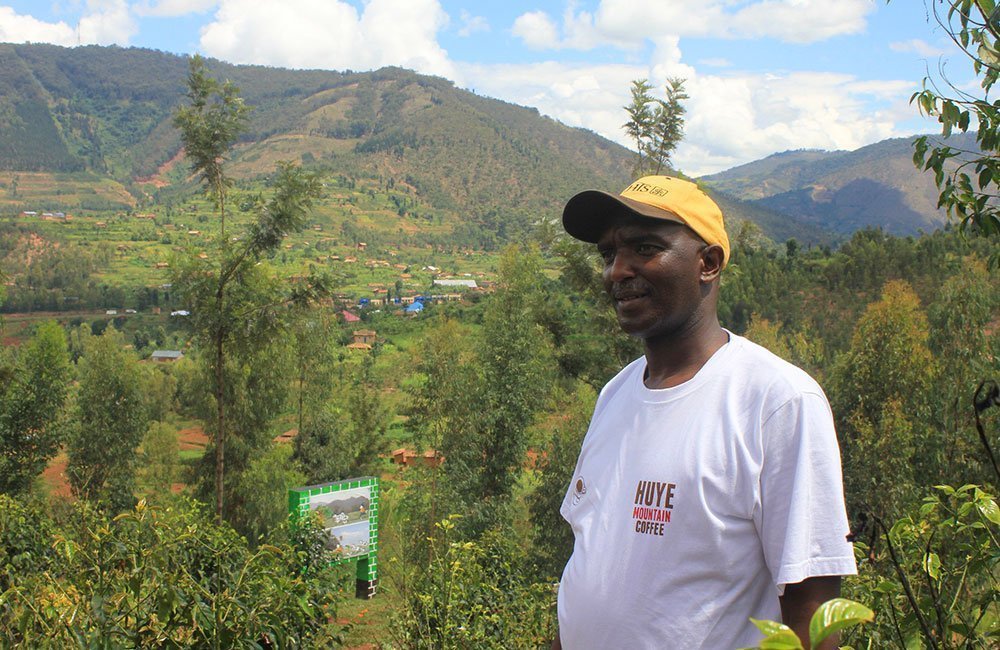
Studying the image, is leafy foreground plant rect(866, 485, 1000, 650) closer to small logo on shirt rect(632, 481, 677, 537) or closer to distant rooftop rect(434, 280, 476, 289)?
small logo on shirt rect(632, 481, 677, 537)

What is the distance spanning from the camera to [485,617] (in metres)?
3.96

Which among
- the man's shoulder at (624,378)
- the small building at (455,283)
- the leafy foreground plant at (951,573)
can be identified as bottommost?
the small building at (455,283)

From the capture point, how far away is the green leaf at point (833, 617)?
66cm

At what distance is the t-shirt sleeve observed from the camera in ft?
3.81

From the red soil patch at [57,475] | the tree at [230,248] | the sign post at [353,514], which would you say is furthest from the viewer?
the red soil patch at [57,475]

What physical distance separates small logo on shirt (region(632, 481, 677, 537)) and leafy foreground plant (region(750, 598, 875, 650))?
0.60m

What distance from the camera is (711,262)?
4.89ft

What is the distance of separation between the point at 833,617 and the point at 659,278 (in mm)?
828

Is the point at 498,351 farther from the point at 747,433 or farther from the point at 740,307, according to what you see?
the point at 740,307

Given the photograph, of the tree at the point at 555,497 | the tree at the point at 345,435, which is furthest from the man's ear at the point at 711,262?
the tree at the point at 345,435

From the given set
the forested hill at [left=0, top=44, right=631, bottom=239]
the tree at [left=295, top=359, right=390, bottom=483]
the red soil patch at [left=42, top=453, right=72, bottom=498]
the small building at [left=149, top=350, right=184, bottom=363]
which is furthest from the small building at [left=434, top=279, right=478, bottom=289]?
the tree at [left=295, top=359, right=390, bottom=483]

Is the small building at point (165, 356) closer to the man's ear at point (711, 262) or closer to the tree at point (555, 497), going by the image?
the tree at point (555, 497)

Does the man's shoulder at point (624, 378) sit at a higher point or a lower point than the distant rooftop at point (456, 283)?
higher

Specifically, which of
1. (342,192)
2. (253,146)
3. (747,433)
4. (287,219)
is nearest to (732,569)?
(747,433)
